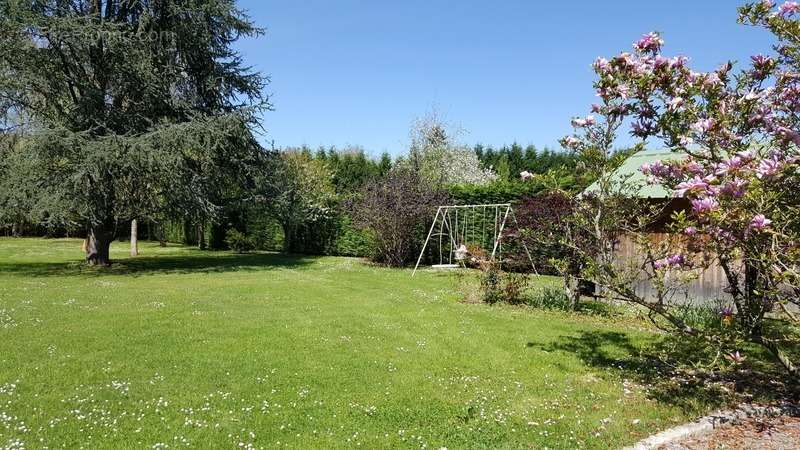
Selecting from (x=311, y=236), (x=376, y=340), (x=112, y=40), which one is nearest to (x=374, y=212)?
(x=311, y=236)

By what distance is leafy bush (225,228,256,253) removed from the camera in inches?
1105

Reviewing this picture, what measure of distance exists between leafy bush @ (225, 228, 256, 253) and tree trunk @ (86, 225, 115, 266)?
8876 mm

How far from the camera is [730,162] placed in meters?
4.24

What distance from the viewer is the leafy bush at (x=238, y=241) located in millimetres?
28078

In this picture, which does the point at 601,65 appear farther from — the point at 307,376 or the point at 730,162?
the point at 307,376

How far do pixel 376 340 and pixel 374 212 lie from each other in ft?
38.0

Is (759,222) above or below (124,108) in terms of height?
below

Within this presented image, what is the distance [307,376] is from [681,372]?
14.2 ft

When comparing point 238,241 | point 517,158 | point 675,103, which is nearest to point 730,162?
point 675,103

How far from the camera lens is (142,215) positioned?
1895 cm

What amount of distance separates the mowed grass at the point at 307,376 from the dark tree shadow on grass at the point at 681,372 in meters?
0.15

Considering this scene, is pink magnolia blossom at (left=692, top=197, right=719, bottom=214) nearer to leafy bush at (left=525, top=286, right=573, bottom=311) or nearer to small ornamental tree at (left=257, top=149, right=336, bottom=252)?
leafy bush at (left=525, top=286, right=573, bottom=311)

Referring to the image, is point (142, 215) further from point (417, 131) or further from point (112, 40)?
point (417, 131)

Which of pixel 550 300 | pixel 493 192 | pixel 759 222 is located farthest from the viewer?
pixel 493 192
